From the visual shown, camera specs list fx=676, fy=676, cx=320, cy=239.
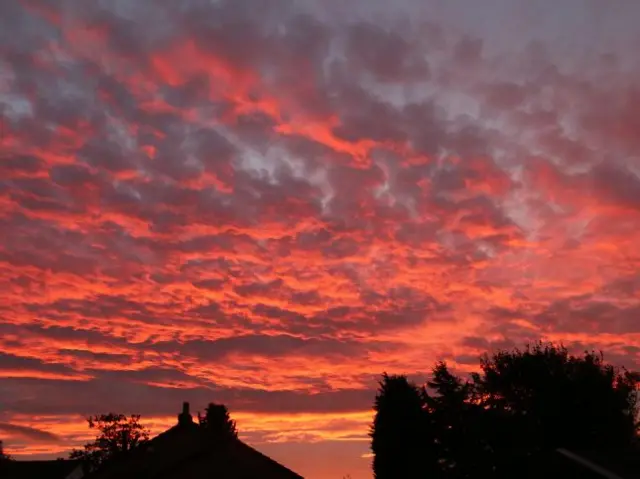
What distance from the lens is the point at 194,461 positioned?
38.8 metres

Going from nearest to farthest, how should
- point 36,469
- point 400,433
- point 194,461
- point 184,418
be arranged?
point 194,461 < point 184,418 < point 400,433 < point 36,469

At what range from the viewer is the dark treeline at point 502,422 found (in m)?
64.3

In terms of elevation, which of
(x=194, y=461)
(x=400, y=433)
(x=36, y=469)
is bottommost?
(x=36, y=469)

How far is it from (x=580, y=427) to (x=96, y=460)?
69.1m

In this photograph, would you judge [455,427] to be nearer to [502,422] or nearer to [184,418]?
[502,422]

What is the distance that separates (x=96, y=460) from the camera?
9975cm

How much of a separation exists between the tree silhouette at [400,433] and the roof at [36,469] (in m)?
34.0

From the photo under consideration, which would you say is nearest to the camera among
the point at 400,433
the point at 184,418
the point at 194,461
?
the point at 194,461

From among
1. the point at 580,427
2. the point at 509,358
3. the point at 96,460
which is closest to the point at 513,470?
the point at 580,427

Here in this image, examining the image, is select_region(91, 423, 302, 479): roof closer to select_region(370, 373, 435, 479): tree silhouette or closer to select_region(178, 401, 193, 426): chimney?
select_region(178, 401, 193, 426): chimney

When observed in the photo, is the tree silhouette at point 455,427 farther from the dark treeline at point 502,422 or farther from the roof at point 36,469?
the roof at point 36,469

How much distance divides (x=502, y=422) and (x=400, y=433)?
36.7 feet

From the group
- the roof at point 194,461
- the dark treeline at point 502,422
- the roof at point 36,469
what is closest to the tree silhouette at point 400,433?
the dark treeline at point 502,422

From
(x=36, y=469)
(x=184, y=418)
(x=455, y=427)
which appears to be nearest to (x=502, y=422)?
(x=455, y=427)
